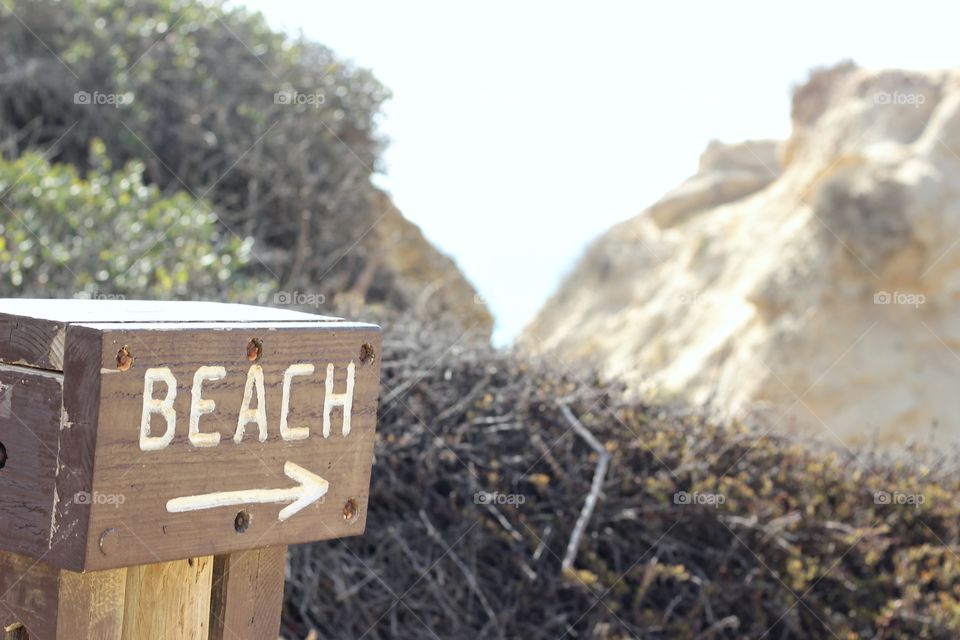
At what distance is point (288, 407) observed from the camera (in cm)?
155

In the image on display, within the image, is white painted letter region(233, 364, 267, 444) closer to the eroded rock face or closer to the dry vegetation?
the dry vegetation

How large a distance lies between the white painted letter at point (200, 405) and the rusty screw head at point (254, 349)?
53 mm

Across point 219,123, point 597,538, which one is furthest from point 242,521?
point 219,123

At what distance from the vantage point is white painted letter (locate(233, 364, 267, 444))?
149cm

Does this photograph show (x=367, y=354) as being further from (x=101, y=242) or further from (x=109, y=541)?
(x=101, y=242)

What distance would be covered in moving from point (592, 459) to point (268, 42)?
513cm

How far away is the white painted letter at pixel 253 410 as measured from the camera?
58.7 inches

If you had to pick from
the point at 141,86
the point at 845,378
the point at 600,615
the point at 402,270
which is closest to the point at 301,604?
the point at 600,615

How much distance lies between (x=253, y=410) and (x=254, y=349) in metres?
0.09

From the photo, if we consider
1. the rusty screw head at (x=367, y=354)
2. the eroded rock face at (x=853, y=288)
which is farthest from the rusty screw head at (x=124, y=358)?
the eroded rock face at (x=853, y=288)

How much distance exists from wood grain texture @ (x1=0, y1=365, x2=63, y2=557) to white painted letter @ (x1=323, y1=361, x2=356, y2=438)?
1.27 ft

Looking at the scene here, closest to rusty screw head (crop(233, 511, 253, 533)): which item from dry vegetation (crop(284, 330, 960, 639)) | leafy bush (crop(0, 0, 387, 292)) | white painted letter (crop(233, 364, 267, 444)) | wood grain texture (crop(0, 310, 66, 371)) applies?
white painted letter (crop(233, 364, 267, 444))

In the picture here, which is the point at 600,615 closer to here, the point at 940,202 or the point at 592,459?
the point at 592,459

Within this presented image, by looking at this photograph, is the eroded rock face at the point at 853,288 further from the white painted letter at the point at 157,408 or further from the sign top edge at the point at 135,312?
the white painted letter at the point at 157,408
